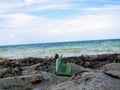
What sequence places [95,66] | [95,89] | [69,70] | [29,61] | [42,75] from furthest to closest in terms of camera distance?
[29,61], [95,66], [69,70], [42,75], [95,89]

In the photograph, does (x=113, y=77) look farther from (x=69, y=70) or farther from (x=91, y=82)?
(x=69, y=70)

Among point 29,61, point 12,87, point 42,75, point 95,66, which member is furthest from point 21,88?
point 29,61

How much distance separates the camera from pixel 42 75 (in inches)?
221

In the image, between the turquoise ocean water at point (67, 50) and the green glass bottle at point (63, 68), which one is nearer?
the green glass bottle at point (63, 68)

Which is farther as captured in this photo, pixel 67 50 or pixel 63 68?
pixel 67 50

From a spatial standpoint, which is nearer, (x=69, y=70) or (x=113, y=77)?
(x=113, y=77)

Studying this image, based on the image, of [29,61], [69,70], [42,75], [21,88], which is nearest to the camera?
[21,88]

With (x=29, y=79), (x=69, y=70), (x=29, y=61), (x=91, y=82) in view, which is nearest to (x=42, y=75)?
(x=29, y=79)

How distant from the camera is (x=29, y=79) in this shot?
17.8 ft

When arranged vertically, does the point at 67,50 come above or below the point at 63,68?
below

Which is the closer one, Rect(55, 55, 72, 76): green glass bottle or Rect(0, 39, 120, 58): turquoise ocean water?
Rect(55, 55, 72, 76): green glass bottle

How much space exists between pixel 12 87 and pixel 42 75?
575 millimetres

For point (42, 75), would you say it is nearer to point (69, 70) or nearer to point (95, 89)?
point (69, 70)

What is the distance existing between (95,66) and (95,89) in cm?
426
